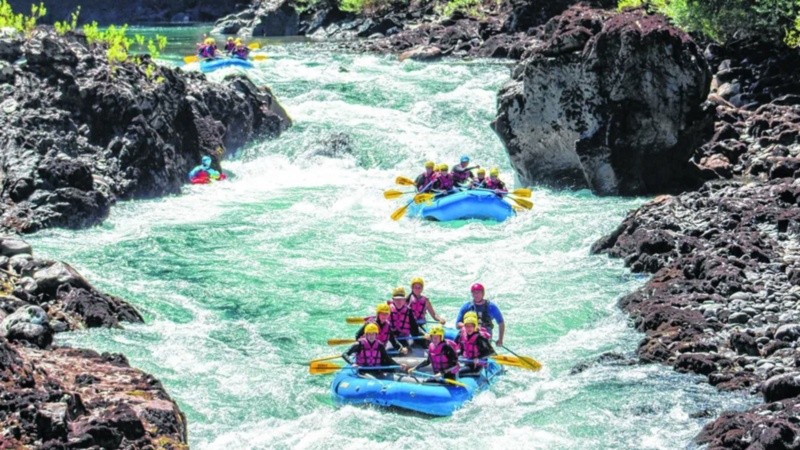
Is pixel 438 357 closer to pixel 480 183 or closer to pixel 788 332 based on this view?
pixel 788 332

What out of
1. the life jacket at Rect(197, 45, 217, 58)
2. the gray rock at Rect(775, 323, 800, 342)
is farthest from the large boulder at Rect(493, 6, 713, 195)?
the life jacket at Rect(197, 45, 217, 58)

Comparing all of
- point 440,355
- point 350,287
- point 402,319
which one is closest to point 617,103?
point 350,287

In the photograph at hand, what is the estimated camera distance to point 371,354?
13.6m

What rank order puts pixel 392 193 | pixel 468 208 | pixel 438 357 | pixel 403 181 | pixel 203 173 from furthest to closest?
pixel 203 173, pixel 403 181, pixel 392 193, pixel 468 208, pixel 438 357

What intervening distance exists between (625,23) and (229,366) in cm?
1251

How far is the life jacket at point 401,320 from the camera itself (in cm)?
1466

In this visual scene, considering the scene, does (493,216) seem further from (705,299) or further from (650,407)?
(650,407)

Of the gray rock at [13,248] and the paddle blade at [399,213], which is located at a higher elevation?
the gray rock at [13,248]

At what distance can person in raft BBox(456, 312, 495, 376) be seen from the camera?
13.7 metres

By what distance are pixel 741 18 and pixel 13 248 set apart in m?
19.1

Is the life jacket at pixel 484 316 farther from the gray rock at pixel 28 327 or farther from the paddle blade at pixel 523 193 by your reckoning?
the paddle blade at pixel 523 193

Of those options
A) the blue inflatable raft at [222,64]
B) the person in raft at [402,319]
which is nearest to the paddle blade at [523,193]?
the person in raft at [402,319]

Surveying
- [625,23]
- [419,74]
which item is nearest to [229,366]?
[625,23]

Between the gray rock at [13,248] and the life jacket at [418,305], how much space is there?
18.9 ft
